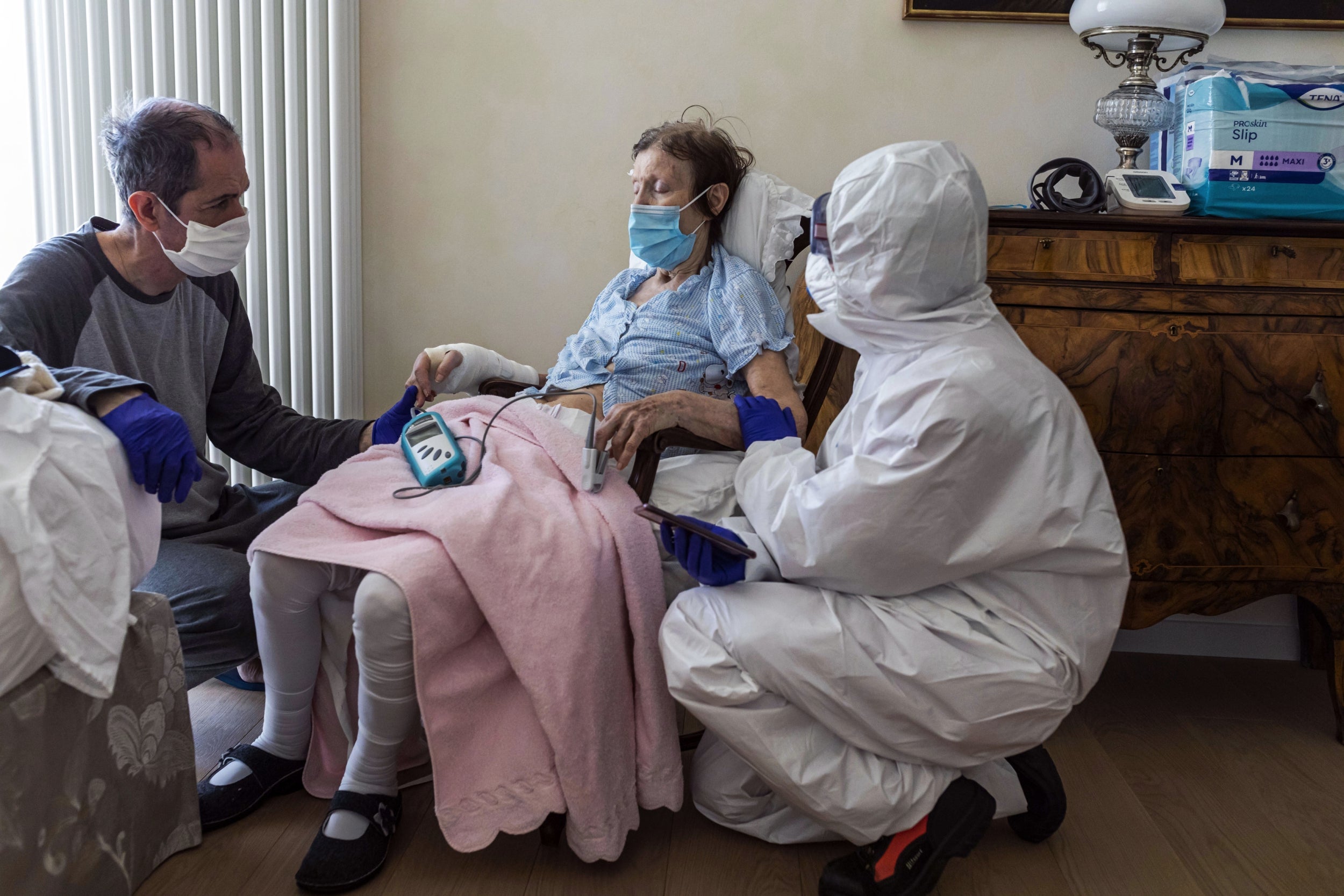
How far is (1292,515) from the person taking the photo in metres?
2.05

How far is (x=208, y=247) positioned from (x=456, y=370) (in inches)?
19.0

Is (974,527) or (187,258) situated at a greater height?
(187,258)

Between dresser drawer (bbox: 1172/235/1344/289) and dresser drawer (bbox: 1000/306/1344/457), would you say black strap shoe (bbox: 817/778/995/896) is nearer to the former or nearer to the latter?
dresser drawer (bbox: 1000/306/1344/457)

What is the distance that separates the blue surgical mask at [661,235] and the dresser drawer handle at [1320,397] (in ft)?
4.16

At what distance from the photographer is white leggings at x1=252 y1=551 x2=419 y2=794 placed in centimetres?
144

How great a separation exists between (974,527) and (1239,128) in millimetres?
1269

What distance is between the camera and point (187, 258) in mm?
1749

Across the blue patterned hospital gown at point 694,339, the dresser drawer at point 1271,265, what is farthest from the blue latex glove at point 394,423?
Result: the dresser drawer at point 1271,265

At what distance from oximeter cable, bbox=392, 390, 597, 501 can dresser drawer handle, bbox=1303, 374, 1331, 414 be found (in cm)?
143

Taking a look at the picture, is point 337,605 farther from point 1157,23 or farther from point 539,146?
point 1157,23

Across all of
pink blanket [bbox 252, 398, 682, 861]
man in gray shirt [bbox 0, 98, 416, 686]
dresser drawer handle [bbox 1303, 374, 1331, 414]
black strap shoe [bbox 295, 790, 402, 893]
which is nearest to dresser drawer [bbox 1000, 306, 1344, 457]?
dresser drawer handle [bbox 1303, 374, 1331, 414]


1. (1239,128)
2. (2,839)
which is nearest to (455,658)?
(2,839)

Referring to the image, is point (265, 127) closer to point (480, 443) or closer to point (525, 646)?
point (480, 443)

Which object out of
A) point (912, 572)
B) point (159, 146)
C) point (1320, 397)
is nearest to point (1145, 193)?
point (1320, 397)
